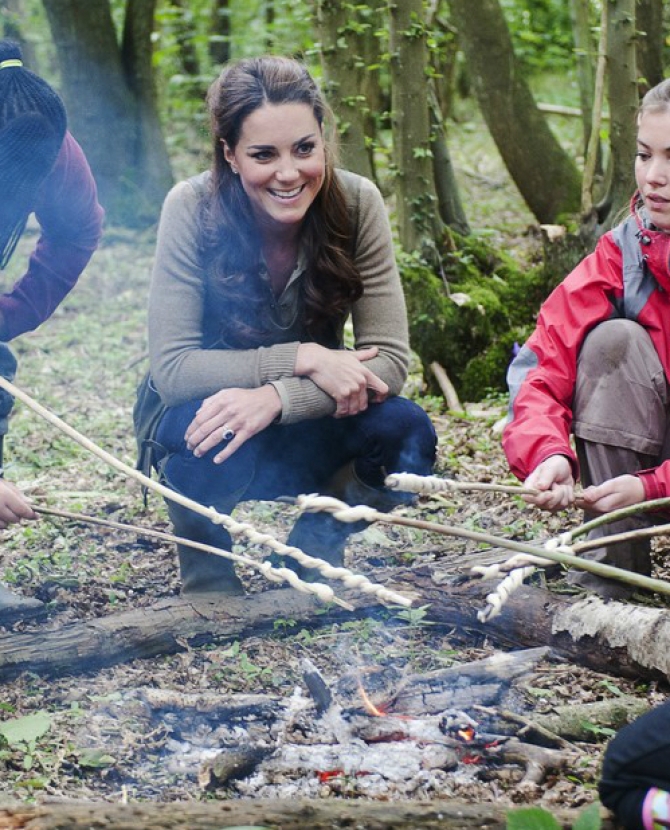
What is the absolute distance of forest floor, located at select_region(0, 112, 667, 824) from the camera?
2.40 meters

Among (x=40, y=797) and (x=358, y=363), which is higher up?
(x=358, y=363)

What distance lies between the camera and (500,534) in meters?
3.69

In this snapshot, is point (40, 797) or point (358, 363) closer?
point (40, 797)

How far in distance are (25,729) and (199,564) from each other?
0.78m

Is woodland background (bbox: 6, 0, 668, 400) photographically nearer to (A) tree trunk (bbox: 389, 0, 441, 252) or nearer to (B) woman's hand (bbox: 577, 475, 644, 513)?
(A) tree trunk (bbox: 389, 0, 441, 252)

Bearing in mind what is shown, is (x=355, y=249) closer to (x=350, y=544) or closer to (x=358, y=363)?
(x=358, y=363)

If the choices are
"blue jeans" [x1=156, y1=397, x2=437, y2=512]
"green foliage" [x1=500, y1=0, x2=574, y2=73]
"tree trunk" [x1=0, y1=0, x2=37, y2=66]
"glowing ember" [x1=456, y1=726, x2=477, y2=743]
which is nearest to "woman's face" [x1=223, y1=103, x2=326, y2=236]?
"blue jeans" [x1=156, y1=397, x2=437, y2=512]

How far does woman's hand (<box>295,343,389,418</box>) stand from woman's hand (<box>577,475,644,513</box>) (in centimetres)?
75

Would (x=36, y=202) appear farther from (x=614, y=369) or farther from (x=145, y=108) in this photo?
(x=145, y=108)

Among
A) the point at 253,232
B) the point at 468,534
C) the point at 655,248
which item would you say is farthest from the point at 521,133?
the point at 468,534

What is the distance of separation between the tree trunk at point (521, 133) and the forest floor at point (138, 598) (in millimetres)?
2395

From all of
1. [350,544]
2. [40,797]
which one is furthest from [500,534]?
[40,797]

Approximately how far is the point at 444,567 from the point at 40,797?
1.38 metres

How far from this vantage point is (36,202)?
3170 mm
